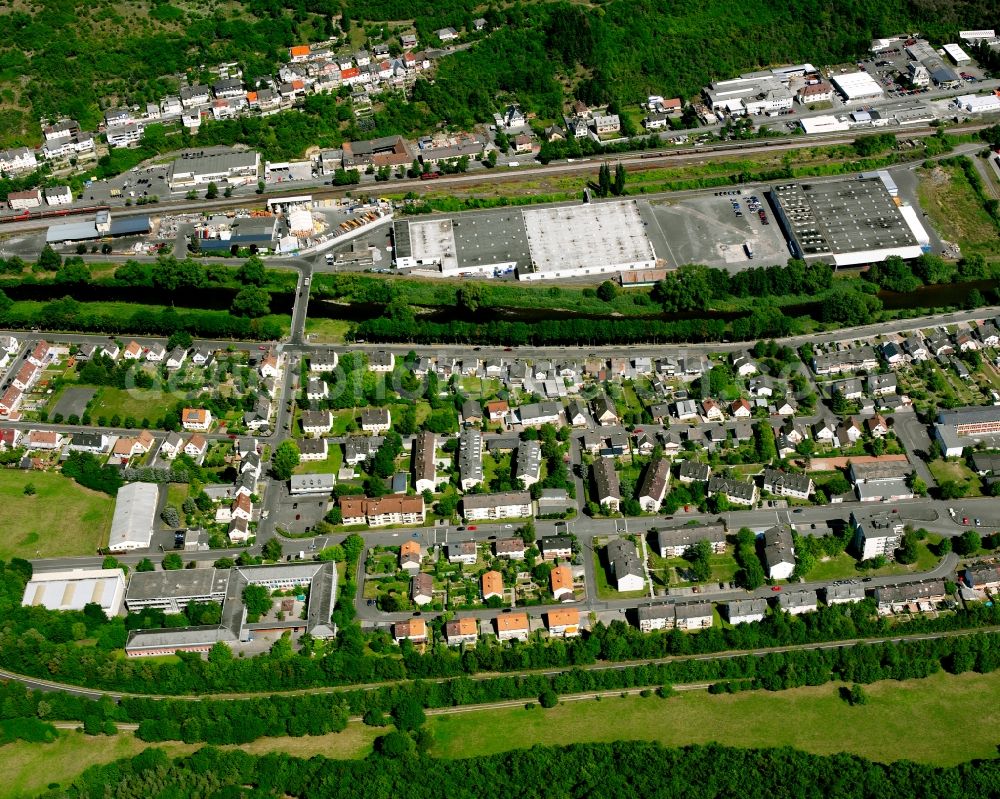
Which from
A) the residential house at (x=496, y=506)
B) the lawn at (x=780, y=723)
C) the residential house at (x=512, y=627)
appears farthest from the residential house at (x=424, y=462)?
the lawn at (x=780, y=723)

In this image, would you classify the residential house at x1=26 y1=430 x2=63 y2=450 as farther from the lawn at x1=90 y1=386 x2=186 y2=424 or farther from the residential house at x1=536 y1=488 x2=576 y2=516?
the residential house at x1=536 y1=488 x2=576 y2=516

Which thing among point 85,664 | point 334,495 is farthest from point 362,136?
point 85,664

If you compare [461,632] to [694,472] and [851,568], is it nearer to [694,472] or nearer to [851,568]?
[694,472]

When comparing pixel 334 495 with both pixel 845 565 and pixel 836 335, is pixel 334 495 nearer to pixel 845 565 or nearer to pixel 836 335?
pixel 845 565

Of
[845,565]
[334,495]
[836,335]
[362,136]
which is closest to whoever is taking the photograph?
[845,565]

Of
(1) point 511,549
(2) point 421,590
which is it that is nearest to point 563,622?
(1) point 511,549

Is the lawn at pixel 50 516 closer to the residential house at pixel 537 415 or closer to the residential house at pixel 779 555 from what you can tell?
the residential house at pixel 537 415
